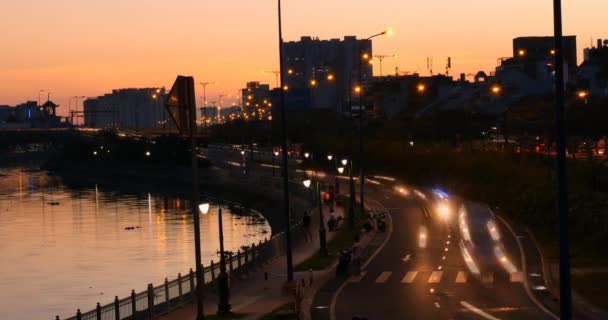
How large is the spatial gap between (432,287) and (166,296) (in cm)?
1034

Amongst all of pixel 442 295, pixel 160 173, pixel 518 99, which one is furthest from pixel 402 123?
pixel 442 295

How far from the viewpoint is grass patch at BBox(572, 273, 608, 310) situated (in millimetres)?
33766

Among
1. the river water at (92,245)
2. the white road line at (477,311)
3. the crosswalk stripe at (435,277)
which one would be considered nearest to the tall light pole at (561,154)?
the white road line at (477,311)

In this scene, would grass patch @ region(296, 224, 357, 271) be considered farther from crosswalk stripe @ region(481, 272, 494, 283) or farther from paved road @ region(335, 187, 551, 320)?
crosswalk stripe @ region(481, 272, 494, 283)

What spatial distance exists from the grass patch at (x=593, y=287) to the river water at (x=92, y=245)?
2473cm

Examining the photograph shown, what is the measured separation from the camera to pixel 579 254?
46.6 metres

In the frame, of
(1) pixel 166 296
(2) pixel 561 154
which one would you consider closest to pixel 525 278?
(1) pixel 166 296

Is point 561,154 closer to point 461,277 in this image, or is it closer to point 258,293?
point 258,293

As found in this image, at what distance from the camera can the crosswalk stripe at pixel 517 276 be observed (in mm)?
40184

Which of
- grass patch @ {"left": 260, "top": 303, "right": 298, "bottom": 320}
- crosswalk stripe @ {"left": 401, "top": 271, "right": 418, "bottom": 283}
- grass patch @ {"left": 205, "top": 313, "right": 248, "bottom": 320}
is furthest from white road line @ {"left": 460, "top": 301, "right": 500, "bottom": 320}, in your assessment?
grass patch @ {"left": 205, "top": 313, "right": 248, "bottom": 320}

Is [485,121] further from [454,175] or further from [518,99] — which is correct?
[454,175]

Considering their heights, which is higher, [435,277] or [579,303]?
[579,303]

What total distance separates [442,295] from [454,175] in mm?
54446

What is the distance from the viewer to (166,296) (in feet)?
114
